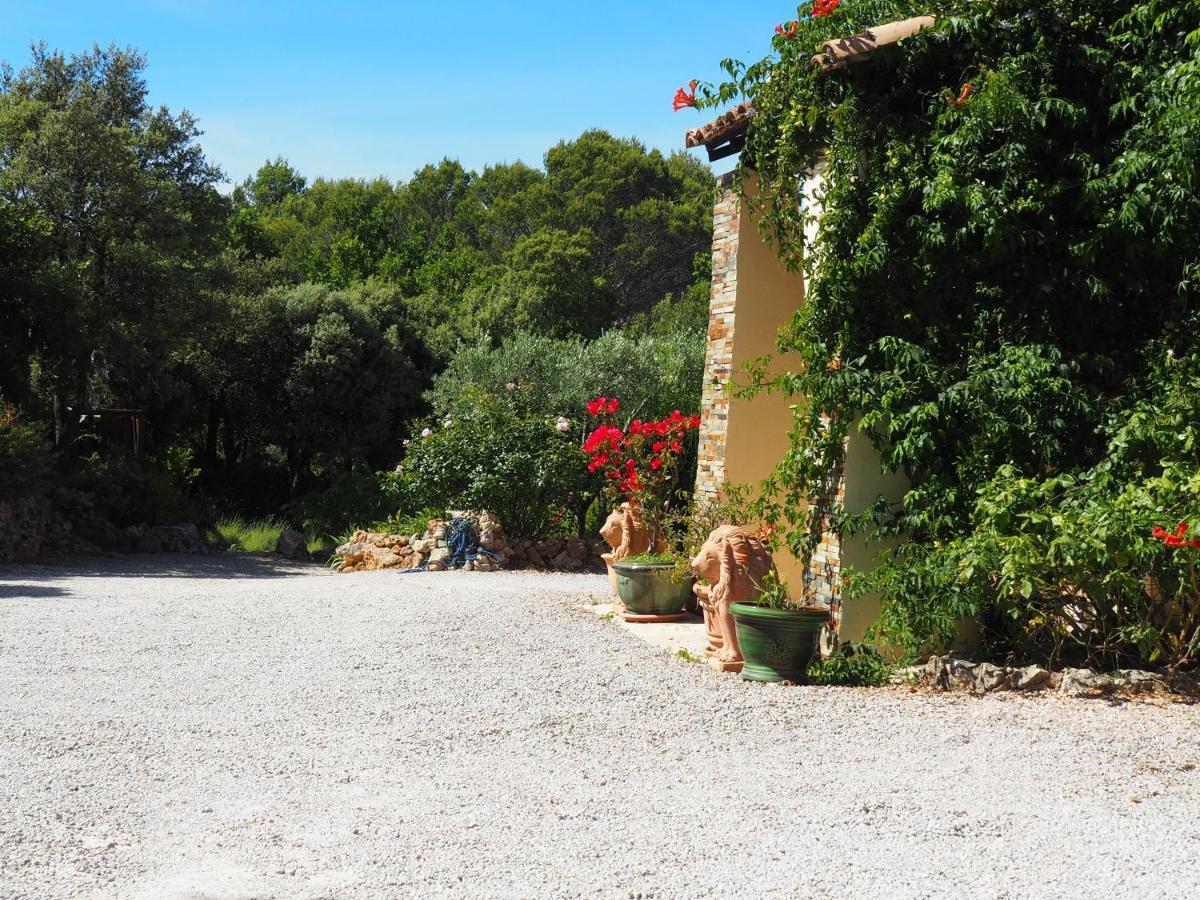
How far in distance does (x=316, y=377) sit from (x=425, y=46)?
42.8 feet

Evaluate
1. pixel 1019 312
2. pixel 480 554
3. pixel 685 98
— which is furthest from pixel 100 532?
pixel 1019 312

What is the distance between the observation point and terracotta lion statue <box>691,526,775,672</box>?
6902 mm

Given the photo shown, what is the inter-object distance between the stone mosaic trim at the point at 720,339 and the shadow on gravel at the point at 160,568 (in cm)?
647

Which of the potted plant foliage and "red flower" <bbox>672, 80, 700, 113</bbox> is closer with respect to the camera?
the potted plant foliage

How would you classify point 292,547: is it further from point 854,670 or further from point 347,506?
point 854,670

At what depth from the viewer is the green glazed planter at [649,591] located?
8.66 m

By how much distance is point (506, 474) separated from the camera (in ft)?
43.8

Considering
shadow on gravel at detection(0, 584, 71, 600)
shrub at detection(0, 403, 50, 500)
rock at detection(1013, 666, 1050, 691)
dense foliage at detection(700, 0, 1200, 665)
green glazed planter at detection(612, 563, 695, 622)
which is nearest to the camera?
dense foliage at detection(700, 0, 1200, 665)

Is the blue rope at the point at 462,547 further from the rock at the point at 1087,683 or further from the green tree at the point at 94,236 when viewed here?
the rock at the point at 1087,683

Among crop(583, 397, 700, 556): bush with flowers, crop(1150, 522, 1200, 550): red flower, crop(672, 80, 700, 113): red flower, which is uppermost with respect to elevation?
crop(672, 80, 700, 113): red flower

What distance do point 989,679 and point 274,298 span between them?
1914 cm

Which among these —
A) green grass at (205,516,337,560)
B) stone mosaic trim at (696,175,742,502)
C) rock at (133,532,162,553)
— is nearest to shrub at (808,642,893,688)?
stone mosaic trim at (696,175,742,502)

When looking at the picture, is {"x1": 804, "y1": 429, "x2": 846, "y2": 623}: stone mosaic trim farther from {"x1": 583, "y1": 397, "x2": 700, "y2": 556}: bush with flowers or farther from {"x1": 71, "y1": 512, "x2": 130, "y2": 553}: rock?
{"x1": 71, "y1": 512, "x2": 130, "y2": 553}: rock

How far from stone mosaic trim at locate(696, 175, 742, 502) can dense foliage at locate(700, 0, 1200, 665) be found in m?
1.42
